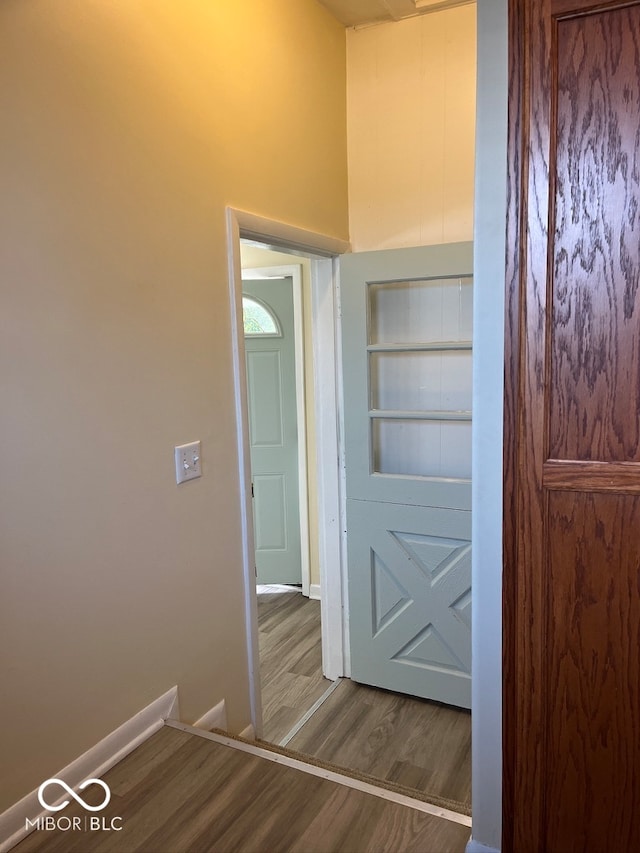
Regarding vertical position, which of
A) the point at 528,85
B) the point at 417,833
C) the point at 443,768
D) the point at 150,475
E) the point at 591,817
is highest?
the point at 528,85

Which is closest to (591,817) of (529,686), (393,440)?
(529,686)

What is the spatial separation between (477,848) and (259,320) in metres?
3.24

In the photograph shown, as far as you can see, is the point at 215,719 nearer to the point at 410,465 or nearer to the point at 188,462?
the point at 188,462

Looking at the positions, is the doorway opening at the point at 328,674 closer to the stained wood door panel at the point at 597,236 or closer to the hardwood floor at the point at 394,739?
the hardwood floor at the point at 394,739

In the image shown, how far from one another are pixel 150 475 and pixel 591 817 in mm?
1345

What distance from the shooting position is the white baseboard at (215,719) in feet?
6.72

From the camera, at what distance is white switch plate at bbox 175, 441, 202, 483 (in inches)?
74.7

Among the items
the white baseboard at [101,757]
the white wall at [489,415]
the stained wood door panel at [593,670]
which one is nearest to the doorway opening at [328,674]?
the white baseboard at [101,757]

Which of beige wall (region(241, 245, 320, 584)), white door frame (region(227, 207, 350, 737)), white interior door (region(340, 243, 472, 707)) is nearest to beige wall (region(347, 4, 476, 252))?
white interior door (region(340, 243, 472, 707))

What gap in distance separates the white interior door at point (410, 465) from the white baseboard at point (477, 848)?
1403 millimetres

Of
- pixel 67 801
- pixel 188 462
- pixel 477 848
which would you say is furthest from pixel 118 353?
pixel 477 848

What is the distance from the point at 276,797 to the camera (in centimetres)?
157

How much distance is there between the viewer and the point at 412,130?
277 centimetres

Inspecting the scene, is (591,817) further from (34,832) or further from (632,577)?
(34,832)
